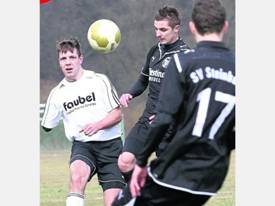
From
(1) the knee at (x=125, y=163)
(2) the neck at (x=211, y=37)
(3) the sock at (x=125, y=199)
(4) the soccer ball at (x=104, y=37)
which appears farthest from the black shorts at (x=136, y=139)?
(2) the neck at (x=211, y=37)

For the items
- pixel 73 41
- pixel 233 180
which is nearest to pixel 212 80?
pixel 73 41

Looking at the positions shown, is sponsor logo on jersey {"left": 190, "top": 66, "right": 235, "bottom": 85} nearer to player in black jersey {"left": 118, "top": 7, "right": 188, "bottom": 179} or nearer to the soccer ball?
player in black jersey {"left": 118, "top": 7, "right": 188, "bottom": 179}

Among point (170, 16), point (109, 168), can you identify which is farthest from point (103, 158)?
point (170, 16)

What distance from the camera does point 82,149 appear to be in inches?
272

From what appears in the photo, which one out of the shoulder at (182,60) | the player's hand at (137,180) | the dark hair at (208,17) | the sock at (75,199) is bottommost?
the sock at (75,199)

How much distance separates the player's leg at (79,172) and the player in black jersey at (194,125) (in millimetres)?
2127

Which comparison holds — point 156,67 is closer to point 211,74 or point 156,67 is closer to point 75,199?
point 75,199

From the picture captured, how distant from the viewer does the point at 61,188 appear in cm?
1014

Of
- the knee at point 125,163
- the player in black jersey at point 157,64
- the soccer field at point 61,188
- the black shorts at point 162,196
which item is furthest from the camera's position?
the soccer field at point 61,188

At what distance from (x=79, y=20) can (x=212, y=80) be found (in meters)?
11.4

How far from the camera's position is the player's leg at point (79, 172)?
6.68 metres

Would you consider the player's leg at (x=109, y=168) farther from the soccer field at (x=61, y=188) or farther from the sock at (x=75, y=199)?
the soccer field at (x=61, y=188)

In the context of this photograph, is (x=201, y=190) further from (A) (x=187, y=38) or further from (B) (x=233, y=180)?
(A) (x=187, y=38)

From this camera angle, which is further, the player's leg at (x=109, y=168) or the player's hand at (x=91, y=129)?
the player's leg at (x=109, y=168)
